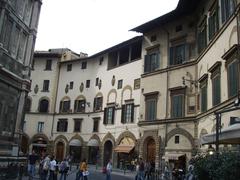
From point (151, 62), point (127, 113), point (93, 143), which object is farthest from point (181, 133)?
point (93, 143)

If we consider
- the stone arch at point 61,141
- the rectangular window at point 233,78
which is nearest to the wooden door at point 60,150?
the stone arch at point 61,141

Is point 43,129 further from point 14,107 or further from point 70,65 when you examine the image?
point 14,107

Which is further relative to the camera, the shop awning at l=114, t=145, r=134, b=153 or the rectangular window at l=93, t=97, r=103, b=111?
the rectangular window at l=93, t=97, r=103, b=111

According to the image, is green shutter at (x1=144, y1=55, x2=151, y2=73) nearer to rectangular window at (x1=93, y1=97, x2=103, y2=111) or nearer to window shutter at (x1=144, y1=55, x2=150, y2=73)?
window shutter at (x1=144, y1=55, x2=150, y2=73)

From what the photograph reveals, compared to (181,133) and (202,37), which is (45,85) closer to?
(181,133)

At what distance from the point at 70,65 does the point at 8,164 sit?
31.9 m

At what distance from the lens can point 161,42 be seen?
101 feet

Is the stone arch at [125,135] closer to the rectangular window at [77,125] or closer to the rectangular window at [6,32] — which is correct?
the rectangular window at [77,125]

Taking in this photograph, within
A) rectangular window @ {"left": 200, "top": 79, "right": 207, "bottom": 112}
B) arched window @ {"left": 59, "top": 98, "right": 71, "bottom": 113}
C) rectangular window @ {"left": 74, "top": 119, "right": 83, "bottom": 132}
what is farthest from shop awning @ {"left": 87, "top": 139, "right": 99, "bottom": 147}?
rectangular window @ {"left": 200, "top": 79, "right": 207, "bottom": 112}

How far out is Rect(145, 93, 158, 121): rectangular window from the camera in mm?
29891

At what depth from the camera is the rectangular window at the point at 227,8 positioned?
59.0 feet

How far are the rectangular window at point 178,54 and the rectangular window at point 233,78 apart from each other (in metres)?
9.95

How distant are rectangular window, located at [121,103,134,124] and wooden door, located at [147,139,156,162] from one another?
5.15m

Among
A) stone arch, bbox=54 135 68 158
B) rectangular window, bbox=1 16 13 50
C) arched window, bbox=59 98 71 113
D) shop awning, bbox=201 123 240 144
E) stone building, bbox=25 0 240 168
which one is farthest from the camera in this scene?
arched window, bbox=59 98 71 113
